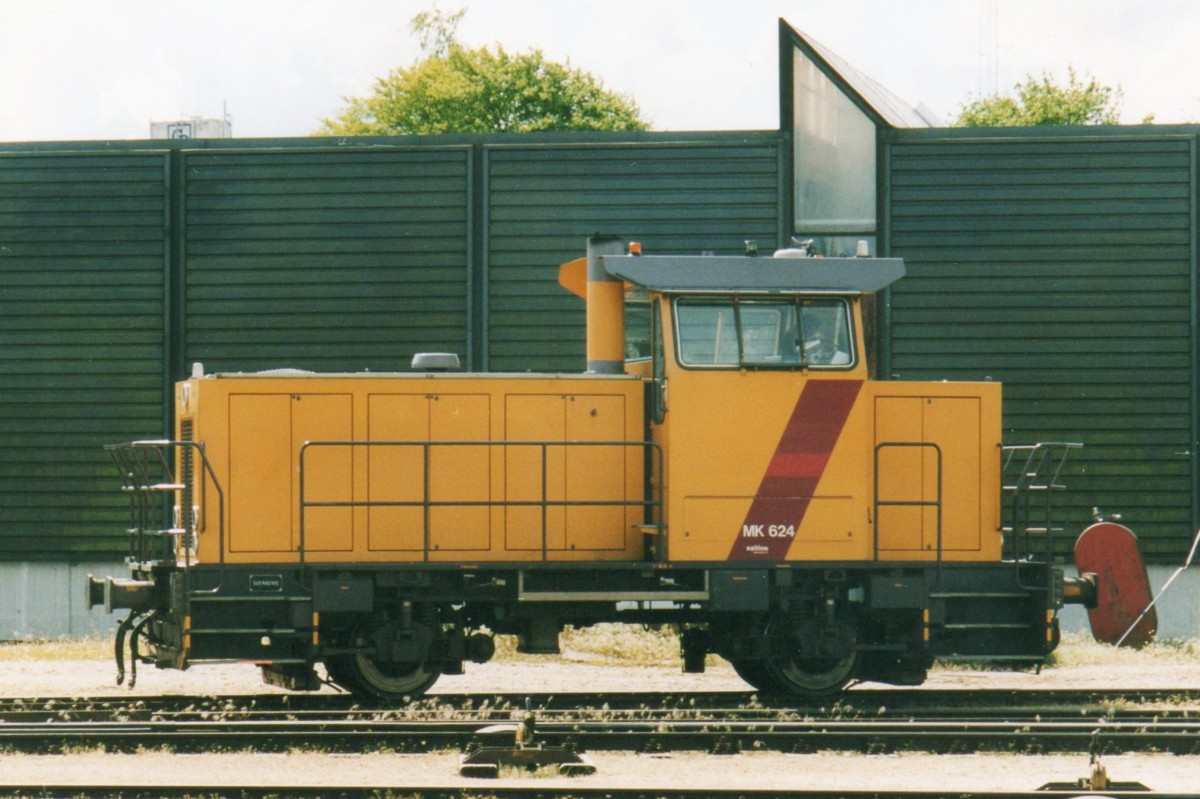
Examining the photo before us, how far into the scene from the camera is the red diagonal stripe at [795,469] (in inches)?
447

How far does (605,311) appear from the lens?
12.0m

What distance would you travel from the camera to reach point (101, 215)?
17.7 m

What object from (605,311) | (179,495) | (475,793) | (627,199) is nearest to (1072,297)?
(627,199)

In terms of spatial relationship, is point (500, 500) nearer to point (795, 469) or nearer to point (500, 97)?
point (795, 469)

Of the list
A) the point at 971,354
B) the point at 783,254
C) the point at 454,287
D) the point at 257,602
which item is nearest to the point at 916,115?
the point at 971,354

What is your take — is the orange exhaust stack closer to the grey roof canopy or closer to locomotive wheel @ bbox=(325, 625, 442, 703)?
the grey roof canopy

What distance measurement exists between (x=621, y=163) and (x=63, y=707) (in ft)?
28.7

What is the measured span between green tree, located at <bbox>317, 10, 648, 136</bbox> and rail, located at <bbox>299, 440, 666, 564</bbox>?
4257 centimetres

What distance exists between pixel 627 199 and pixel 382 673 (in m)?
7.52

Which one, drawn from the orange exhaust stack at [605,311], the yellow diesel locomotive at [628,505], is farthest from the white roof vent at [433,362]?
the orange exhaust stack at [605,311]

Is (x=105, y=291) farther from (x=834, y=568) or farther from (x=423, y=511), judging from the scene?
(x=834, y=568)

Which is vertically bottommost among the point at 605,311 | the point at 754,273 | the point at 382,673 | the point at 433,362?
the point at 382,673

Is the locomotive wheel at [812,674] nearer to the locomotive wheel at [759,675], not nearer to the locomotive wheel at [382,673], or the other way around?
the locomotive wheel at [759,675]

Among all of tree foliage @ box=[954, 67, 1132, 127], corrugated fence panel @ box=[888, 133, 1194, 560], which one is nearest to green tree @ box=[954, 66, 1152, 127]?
tree foliage @ box=[954, 67, 1132, 127]
